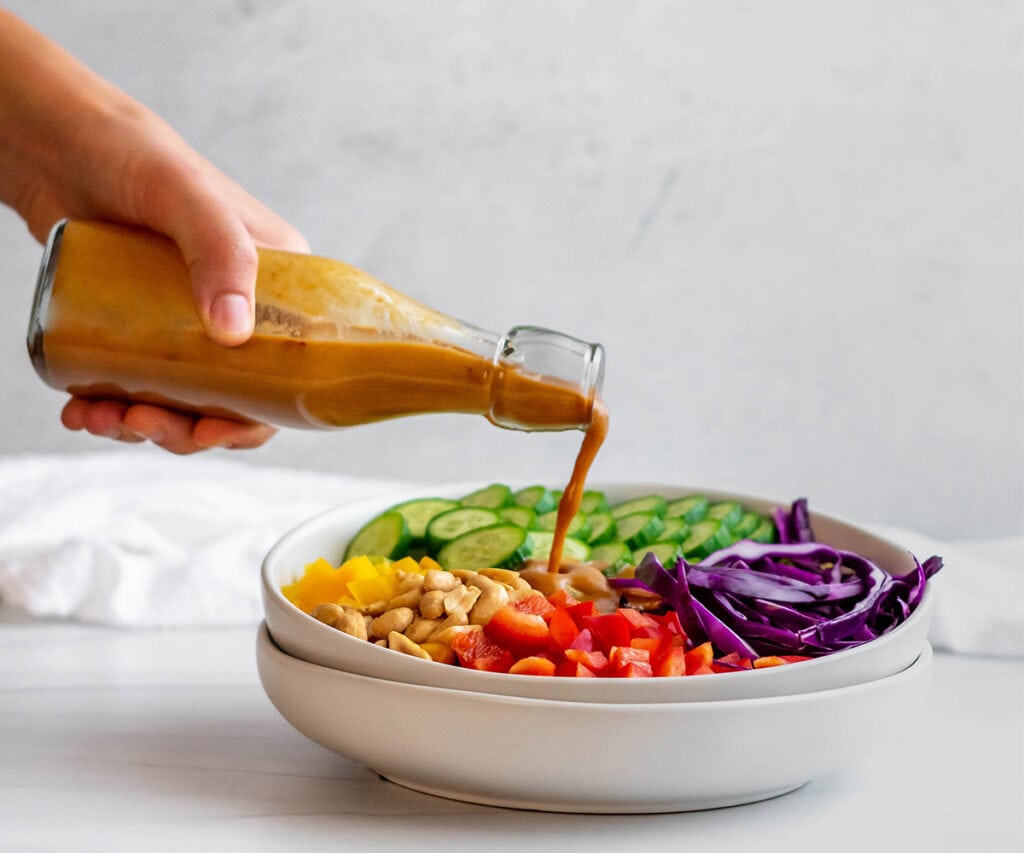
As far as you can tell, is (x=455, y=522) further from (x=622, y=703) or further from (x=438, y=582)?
(x=622, y=703)

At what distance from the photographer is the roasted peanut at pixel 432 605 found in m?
1.45

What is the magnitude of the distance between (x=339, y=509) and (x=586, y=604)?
49 centimetres

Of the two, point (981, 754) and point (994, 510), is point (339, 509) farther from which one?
point (994, 510)

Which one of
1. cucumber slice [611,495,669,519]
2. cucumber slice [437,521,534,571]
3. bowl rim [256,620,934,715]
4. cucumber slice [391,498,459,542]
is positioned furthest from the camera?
cucumber slice [611,495,669,519]

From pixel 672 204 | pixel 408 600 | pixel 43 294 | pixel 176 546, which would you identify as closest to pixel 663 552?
pixel 408 600

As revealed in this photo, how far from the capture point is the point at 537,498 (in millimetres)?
2006

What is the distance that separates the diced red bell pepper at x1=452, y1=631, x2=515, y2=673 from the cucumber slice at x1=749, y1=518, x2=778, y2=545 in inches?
24.0

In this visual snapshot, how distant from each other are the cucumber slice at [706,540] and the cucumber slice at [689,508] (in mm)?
39

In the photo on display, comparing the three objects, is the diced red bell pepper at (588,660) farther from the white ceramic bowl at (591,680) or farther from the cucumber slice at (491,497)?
the cucumber slice at (491,497)

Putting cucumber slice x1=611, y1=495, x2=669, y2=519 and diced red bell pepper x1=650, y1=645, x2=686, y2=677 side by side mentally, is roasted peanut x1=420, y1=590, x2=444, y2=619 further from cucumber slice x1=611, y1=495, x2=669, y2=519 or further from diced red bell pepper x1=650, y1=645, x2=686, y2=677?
cucumber slice x1=611, y1=495, x2=669, y2=519

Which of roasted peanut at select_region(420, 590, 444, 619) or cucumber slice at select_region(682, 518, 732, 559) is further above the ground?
roasted peanut at select_region(420, 590, 444, 619)

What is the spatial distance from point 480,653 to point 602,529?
0.58 metres

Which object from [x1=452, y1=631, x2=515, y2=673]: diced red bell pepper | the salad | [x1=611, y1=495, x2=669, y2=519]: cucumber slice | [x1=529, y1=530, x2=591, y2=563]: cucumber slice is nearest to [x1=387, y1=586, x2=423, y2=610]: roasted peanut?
the salad

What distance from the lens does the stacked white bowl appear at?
4.18ft
